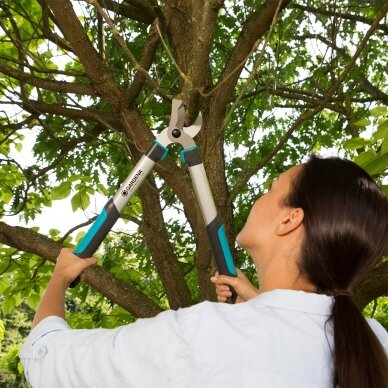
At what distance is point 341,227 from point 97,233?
2.23 feet

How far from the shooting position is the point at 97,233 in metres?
1.75

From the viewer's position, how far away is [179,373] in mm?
1221

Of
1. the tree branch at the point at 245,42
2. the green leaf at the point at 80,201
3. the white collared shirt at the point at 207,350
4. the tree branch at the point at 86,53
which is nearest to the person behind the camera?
the white collared shirt at the point at 207,350

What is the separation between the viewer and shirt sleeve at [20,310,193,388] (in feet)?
4.02

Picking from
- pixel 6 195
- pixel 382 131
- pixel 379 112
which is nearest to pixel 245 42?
pixel 379 112

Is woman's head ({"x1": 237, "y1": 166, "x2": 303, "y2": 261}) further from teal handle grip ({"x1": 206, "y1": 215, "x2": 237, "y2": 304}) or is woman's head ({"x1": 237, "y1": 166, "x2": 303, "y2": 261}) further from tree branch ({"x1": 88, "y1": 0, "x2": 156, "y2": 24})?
tree branch ({"x1": 88, "y1": 0, "x2": 156, "y2": 24})

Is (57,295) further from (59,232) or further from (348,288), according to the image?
(59,232)

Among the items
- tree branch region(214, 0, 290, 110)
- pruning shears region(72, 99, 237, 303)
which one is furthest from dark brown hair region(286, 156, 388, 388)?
tree branch region(214, 0, 290, 110)

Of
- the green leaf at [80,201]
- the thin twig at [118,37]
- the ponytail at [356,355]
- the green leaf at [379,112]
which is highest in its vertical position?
the green leaf at [80,201]

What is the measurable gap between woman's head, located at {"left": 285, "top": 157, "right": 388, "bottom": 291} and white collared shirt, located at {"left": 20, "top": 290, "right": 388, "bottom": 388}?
0.07 m

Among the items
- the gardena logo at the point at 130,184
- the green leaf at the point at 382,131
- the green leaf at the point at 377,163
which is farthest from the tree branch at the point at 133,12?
the green leaf at the point at 377,163

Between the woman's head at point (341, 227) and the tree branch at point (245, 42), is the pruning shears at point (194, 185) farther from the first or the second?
the tree branch at point (245, 42)

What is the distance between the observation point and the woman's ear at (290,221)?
1.42 metres

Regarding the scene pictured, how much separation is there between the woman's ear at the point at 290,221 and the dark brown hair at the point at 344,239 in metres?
0.01
